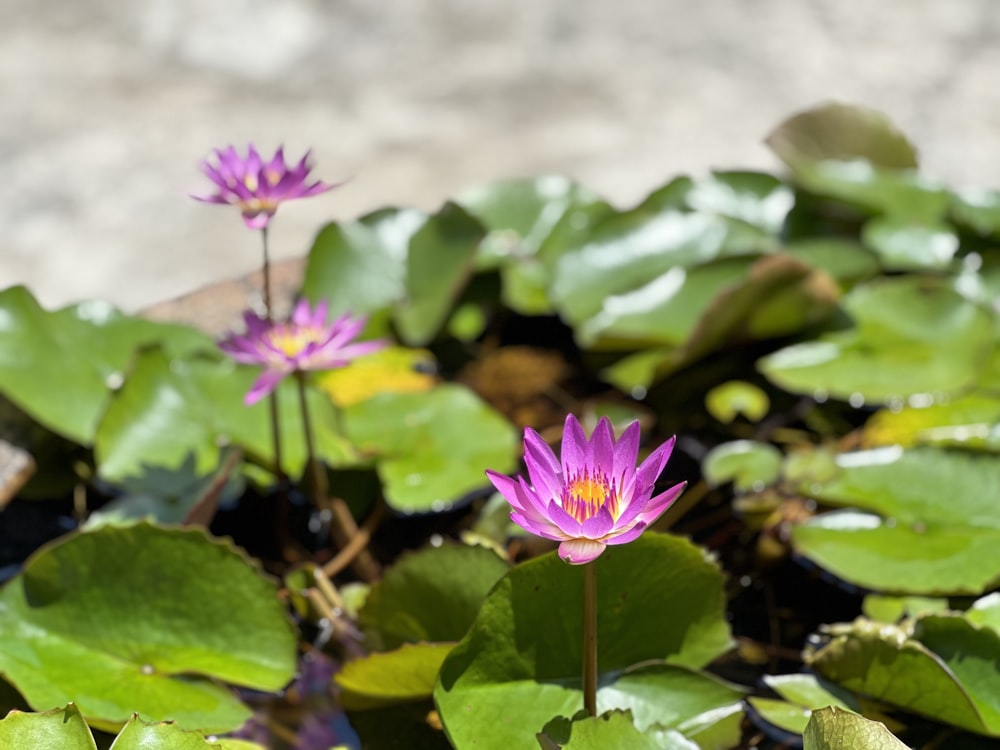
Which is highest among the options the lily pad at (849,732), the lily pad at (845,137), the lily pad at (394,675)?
the lily pad at (845,137)

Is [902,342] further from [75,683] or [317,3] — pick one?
[317,3]

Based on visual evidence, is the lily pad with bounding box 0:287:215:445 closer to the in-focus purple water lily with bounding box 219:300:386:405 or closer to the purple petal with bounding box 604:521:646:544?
the in-focus purple water lily with bounding box 219:300:386:405

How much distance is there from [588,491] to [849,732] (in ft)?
0.53

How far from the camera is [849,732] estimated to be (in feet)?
1.77

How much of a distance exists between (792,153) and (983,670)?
74 centimetres

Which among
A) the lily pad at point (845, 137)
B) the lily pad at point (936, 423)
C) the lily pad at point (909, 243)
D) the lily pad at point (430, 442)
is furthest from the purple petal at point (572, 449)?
the lily pad at point (845, 137)

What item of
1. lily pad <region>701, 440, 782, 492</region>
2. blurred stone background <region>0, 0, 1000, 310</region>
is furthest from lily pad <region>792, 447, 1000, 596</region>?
blurred stone background <region>0, 0, 1000, 310</region>

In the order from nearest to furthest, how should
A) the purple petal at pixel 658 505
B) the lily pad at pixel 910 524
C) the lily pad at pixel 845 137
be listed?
the purple petal at pixel 658 505, the lily pad at pixel 910 524, the lily pad at pixel 845 137

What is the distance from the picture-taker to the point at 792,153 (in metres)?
1.32

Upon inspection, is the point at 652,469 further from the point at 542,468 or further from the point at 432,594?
the point at 432,594

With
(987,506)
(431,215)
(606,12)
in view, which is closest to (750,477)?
(987,506)

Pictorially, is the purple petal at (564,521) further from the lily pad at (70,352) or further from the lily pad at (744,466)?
the lily pad at (70,352)

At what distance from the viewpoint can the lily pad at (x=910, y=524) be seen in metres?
0.83

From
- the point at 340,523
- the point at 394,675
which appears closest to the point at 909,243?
the point at 340,523
